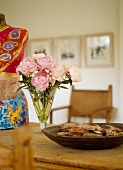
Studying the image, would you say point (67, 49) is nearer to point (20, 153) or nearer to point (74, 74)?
point (74, 74)

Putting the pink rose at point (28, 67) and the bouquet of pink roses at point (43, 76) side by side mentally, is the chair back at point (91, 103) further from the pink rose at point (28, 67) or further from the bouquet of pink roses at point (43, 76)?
the pink rose at point (28, 67)

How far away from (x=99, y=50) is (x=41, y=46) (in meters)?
0.98

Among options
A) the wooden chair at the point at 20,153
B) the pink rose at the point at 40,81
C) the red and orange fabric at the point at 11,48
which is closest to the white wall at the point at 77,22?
the red and orange fabric at the point at 11,48

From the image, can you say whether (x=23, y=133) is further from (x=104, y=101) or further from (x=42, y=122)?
(x=104, y=101)

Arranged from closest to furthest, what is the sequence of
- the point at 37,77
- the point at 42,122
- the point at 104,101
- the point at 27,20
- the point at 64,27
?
the point at 37,77
the point at 42,122
the point at 104,101
the point at 64,27
the point at 27,20

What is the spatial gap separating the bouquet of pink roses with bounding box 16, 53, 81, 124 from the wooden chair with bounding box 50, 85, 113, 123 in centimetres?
262

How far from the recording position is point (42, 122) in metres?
1.71

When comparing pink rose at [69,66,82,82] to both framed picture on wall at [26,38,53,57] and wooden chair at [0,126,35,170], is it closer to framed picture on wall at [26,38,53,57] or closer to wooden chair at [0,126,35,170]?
wooden chair at [0,126,35,170]

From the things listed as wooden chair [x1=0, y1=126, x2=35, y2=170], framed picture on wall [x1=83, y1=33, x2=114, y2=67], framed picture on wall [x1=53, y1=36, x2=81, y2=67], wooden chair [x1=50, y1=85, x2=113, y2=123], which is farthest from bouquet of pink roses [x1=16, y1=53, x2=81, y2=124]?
framed picture on wall [x1=53, y1=36, x2=81, y2=67]

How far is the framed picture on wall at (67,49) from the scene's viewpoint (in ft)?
15.5

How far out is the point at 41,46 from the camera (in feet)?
16.4

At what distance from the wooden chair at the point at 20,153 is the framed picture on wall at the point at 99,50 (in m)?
3.84

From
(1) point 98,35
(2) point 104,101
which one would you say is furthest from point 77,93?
(1) point 98,35

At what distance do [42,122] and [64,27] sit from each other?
3.26 metres
